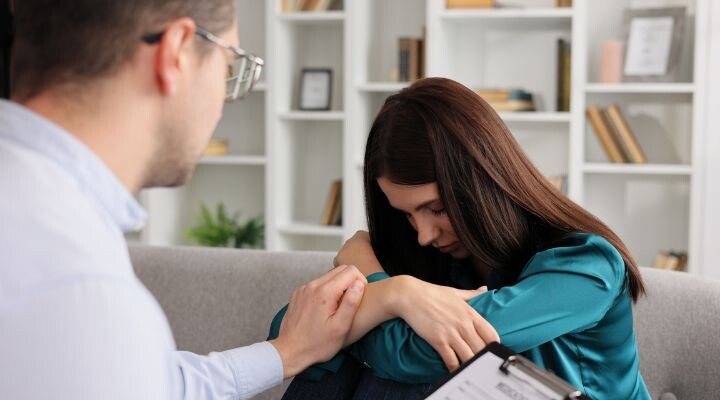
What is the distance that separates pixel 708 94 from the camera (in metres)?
3.81

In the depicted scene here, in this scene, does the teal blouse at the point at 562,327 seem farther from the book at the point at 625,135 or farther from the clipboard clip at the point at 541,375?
the book at the point at 625,135

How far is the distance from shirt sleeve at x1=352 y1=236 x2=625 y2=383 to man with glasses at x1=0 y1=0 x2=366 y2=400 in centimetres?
53

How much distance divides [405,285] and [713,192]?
275cm

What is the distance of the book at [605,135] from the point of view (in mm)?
3961

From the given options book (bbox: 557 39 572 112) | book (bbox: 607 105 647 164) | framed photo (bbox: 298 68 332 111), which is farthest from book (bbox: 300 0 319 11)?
book (bbox: 607 105 647 164)

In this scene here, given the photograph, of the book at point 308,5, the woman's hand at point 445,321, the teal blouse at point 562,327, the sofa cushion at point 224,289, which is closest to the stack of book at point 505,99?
the book at point 308,5

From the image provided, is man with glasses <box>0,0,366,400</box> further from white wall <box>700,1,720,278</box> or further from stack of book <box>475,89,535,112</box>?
white wall <box>700,1,720,278</box>

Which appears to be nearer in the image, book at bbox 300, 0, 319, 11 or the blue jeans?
the blue jeans

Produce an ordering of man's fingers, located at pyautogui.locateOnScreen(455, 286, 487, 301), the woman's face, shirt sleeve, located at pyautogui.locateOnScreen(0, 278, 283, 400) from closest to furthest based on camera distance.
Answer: shirt sleeve, located at pyautogui.locateOnScreen(0, 278, 283, 400)
man's fingers, located at pyautogui.locateOnScreen(455, 286, 487, 301)
the woman's face

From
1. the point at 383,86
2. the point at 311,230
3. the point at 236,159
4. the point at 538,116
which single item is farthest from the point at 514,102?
the point at 236,159

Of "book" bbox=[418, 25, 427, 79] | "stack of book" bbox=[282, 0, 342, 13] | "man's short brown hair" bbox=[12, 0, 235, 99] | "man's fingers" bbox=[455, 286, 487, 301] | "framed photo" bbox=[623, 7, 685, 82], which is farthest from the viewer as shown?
"stack of book" bbox=[282, 0, 342, 13]

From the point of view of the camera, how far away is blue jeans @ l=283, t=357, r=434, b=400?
1542 millimetres

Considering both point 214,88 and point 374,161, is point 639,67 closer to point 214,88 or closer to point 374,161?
point 374,161

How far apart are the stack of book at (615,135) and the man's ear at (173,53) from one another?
3241 mm
